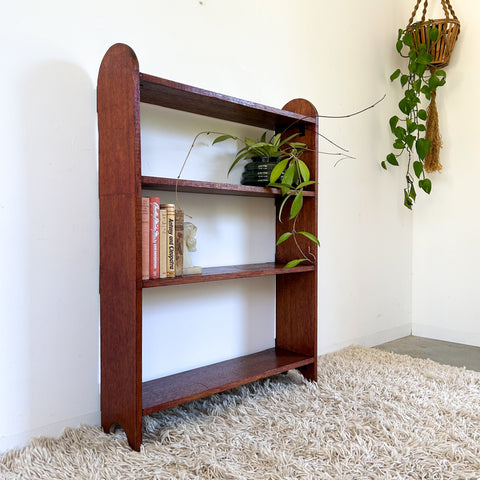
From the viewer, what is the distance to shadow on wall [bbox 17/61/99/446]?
134 cm

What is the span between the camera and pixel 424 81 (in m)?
2.59

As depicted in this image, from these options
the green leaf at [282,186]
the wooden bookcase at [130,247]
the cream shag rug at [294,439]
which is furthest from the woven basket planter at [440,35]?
the cream shag rug at [294,439]

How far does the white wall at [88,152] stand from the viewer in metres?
1.31

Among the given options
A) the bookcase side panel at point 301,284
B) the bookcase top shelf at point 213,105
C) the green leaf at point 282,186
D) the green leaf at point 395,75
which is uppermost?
the green leaf at point 395,75

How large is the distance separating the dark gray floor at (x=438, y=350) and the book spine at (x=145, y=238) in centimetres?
166

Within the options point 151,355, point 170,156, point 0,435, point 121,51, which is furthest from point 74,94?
point 0,435

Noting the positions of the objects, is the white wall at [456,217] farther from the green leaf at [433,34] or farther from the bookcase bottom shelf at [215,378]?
the bookcase bottom shelf at [215,378]

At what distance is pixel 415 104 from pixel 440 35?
16.8 inches

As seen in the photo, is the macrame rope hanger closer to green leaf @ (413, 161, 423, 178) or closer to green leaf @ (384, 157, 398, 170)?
green leaf @ (413, 161, 423, 178)

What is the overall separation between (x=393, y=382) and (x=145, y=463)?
3.66 feet

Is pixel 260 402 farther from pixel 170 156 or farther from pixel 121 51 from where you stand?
pixel 121 51

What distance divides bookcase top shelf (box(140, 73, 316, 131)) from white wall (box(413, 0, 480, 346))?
1357 mm

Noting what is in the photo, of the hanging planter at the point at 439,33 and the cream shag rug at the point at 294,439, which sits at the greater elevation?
the hanging planter at the point at 439,33

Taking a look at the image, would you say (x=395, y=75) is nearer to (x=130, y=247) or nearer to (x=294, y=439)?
(x=130, y=247)
